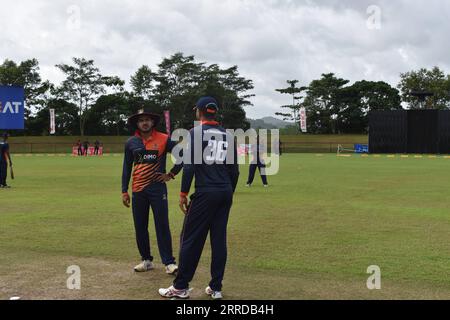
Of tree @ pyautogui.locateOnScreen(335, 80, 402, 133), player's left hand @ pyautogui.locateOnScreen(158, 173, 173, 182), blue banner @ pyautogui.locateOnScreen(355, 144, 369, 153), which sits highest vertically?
tree @ pyautogui.locateOnScreen(335, 80, 402, 133)

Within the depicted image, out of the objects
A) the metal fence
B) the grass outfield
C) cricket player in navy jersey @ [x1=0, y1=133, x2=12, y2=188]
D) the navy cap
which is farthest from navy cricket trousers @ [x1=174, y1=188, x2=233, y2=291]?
the metal fence

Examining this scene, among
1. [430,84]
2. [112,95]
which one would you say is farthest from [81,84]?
[430,84]

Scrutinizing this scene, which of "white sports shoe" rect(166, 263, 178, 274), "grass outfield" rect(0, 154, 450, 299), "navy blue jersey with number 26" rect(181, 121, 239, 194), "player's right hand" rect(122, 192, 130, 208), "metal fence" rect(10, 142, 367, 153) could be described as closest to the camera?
"navy blue jersey with number 26" rect(181, 121, 239, 194)

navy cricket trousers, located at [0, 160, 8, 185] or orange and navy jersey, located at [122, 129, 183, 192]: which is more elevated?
orange and navy jersey, located at [122, 129, 183, 192]

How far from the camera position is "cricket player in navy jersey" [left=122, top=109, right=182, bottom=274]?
21.9 feet

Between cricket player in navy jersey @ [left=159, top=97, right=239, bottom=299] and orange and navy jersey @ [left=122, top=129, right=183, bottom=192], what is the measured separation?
1181 mm

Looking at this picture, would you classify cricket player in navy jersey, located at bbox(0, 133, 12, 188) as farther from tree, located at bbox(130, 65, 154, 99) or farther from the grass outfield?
tree, located at bbox(130, 65, 154, 99)

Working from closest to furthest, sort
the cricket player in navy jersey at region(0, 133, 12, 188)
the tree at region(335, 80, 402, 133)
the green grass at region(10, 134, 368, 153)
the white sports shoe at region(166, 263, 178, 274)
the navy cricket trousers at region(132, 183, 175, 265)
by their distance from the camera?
the white sports shoe at region(166, 263, 178, 274), the navy cricket trousers at region(132, 183, 175, 265), the cricket player in navy jersey at region(0, 133, 12, 188), the green grass at region(10, 134, 368, 153), the tree at region(335, 80, 402, 133)

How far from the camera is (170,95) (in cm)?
8225

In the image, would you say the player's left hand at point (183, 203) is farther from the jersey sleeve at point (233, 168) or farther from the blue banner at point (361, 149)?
the blue banner at point (361, 149)

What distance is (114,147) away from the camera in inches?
2847
